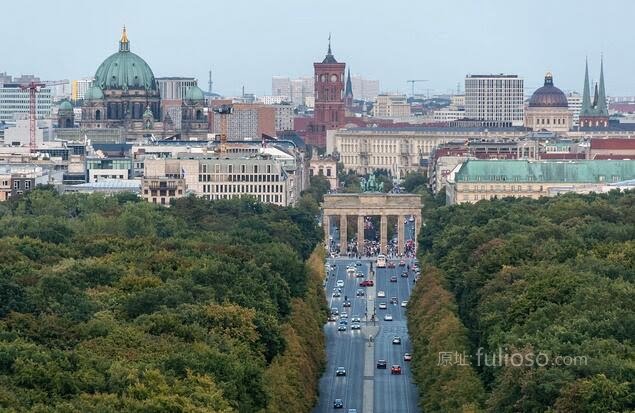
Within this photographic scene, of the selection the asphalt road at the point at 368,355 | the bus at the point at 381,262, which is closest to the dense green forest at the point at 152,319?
the asphalt road at the point at 368,355

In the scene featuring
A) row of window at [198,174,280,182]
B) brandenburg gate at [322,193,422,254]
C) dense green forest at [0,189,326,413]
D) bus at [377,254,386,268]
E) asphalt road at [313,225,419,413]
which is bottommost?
asphalt road at [313,225,419,413]

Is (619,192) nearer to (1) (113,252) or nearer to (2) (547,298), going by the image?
(1) (113,252)

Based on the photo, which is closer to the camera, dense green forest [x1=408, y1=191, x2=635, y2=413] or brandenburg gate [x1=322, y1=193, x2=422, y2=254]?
dense green forest [x1=408, y1=191, x2=635, y2=413]

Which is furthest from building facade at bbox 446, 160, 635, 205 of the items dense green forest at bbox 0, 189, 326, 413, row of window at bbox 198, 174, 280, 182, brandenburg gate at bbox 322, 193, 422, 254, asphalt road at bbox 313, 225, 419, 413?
dense green forest at bbox 0, 189, 326, 413

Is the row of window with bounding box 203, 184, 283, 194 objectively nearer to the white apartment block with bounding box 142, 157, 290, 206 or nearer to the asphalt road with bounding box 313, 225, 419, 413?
the white apartment block with bounding box 142, 157, 290, 206

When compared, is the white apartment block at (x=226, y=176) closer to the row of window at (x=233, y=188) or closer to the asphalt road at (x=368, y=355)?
the row of window at (x=233, y=188)
